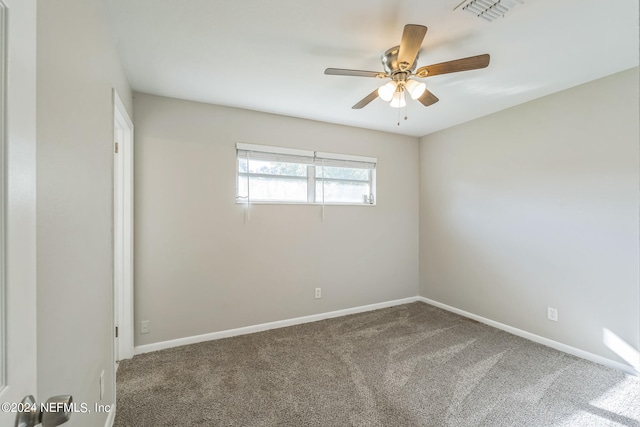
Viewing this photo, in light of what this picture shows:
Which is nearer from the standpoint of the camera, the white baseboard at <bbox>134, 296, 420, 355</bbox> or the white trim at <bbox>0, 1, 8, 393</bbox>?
the white trim at <bbox>0, 1, 8, 393</bbox>

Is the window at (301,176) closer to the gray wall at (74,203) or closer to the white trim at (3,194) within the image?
the gray wall at (74,203)

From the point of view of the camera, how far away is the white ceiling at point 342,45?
158 centimetres

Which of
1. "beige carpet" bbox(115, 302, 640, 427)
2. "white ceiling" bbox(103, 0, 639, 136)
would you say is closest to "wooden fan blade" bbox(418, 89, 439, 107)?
"white ceiling" bbox(103, 0, 639, 136)

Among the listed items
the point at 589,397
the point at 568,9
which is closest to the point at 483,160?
the point at 568,9

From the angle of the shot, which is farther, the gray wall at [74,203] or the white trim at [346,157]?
the white trim at [346,157]

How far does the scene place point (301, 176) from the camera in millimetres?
Result: 3324

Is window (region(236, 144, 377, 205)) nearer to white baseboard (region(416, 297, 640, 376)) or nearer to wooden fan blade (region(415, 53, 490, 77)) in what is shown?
wooden fan blade (region(415, 53, 490, 77))

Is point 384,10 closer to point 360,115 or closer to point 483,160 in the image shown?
point 360,115

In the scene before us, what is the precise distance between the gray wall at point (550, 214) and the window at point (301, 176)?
3.84 ft

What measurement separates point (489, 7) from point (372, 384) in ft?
8.57

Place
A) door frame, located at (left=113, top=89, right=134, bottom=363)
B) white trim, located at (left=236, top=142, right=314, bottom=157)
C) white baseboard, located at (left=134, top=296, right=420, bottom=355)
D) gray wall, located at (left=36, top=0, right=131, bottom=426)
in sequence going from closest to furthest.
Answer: gray wall, located at (left=36, top=0, right=131, bottom=426)
door frame, located at (left=113, top=89, right=134, bottom=363)
white baseboard, located at (left=134, top=296, right=420, bottom=355)
white trim, located at (left=236, top=142, right=314, bottom=157)

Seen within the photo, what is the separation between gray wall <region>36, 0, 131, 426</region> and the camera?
885 millimetres

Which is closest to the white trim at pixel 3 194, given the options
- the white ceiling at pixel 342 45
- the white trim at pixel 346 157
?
the white ceiling at pixel 342 45

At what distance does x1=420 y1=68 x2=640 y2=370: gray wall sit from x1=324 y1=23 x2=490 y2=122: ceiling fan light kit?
150 centimetres
